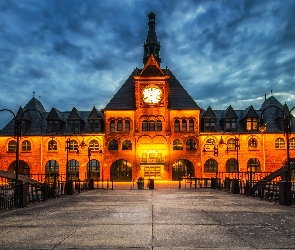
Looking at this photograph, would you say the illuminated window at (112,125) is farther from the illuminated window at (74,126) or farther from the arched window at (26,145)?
the arched window at (26,145)

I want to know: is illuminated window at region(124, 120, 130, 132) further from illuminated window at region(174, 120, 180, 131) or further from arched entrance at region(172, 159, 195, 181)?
arched entrance at region(172, 159, 195, 181)

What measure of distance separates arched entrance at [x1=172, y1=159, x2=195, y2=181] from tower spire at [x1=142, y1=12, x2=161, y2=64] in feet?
60.4

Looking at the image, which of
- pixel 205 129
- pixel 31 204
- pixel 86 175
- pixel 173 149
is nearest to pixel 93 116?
pixel 86 175

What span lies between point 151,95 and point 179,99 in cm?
462

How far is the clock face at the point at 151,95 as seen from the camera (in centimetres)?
5644

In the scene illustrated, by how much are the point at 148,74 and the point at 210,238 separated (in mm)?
48901

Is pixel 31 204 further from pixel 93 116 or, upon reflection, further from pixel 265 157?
pixel 265 157

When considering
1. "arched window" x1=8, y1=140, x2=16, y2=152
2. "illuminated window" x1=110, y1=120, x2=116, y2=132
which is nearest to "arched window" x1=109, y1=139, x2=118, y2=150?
"illuminated window" x1=110, y1=120, x2=116, y2=132

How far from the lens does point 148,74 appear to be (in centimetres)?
5672

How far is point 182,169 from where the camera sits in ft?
181

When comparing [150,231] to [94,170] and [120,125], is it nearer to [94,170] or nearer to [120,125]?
[120,125]

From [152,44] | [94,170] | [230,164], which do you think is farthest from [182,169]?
[152,44]

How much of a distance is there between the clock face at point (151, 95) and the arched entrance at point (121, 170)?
32.9ft

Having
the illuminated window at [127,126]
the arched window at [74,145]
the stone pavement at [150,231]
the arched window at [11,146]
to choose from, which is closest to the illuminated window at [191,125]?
the illuminated window at [127,126]
